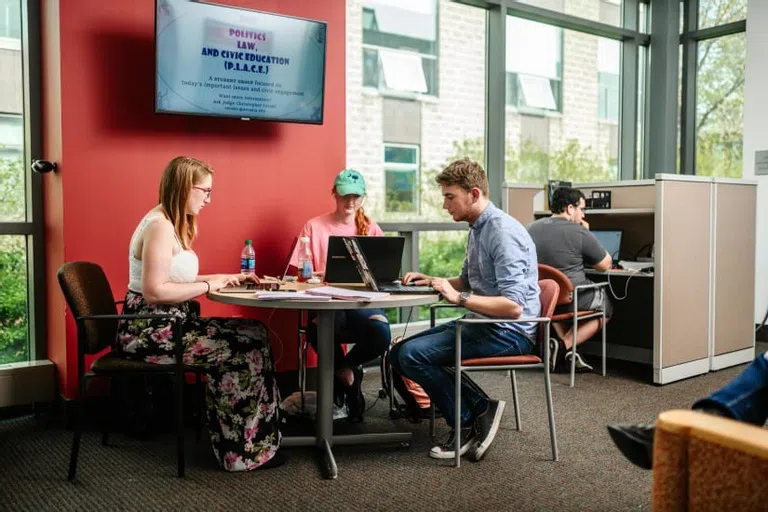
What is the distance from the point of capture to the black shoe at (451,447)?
3021 millimetres

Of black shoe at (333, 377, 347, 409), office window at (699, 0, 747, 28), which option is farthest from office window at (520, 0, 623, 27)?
black shoe at (333, 377, 347, 409)

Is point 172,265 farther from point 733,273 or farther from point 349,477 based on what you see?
point 733,273

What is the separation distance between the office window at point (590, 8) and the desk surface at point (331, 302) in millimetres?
3736

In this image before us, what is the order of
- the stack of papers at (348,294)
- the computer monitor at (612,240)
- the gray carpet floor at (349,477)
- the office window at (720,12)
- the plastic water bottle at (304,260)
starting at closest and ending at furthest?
the gray carpet floor at (349,477)
the stack of papers at (348,294)
the plastic water bottle at (304,260)
the computer monitor at (612,240)
the office window at (720,12)

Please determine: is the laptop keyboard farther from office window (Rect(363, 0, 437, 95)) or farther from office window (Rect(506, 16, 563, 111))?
office window (Rect(506, 16, 563, 111))

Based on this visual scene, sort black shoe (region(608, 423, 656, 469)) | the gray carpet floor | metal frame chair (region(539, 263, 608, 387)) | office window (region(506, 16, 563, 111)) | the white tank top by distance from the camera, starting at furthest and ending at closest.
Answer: office window (region(506, 16, 563, 111))
metal frame chair (region(539, 263, 608, 387))
the white tank top
the gray carpet floor
black shoe (region(608, 423, 656, 469))

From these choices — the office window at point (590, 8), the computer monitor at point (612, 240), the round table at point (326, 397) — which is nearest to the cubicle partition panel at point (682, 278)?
the computer monitor at point (612, 240)

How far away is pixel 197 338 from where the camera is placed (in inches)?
115

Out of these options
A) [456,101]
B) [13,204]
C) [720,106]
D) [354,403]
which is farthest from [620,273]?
[13,204]

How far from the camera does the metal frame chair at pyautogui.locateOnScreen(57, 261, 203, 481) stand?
277 centimetres

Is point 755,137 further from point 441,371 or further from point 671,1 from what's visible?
point 441,371

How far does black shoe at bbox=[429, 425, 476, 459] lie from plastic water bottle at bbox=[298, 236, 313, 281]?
97cm

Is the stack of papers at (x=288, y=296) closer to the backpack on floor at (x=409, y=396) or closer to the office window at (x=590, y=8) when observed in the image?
the backpack on floor at (x=409, y=396)

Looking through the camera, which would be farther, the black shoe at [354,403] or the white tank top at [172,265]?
the black shoe at [354,403]
